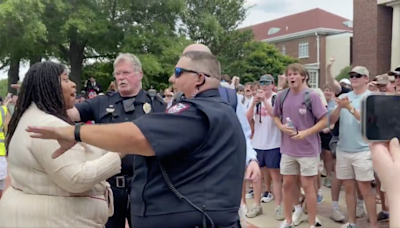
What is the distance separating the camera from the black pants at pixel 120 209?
3.81 m

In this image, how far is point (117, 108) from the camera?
4090 millimetres

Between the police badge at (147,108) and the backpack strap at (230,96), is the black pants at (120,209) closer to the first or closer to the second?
the police badge at (147,108)

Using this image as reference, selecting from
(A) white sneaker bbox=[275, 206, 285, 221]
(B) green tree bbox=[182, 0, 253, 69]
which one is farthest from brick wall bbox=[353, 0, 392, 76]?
(A) white sneaker bbox=[275, 206, 285, 221]

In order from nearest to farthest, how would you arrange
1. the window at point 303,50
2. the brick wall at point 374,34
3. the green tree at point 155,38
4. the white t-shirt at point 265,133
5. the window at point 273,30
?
1. the white t-shirt at point 265,133
2. the green tree at point 155,38
3. the brick wall at point 374,34
4. the window at point 303,50
5. the window at point 273,30

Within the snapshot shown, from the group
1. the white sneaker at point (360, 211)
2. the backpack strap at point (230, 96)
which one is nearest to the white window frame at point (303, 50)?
the white sneaker at point (360, 211)

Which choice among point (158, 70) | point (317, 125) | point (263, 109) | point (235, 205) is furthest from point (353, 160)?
point (158, 70)

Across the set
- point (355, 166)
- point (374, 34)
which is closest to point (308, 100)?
point (355, 166)

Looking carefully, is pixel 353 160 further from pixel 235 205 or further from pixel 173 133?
→ pixel 173 133

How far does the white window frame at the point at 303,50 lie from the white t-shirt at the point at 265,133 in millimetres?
43599

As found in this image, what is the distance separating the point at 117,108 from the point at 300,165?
8.70ft

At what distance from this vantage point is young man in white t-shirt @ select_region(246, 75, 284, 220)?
6.63 m

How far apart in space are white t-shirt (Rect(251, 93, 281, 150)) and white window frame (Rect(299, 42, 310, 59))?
43.6 m

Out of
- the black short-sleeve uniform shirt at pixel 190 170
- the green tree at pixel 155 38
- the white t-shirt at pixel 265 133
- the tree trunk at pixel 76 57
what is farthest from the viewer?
the tree trunk at pixel 76 57

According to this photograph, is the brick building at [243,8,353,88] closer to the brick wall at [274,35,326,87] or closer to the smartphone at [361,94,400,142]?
the brick wall at [274,35,326,87]
